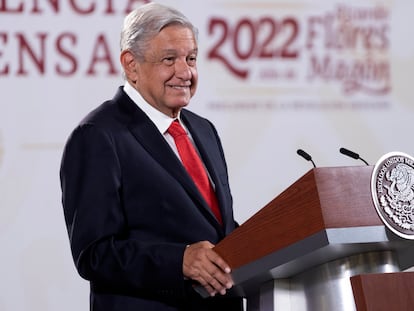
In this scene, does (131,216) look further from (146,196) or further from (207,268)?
(207,268)

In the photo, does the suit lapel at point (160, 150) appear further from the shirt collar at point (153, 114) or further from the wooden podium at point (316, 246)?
the wooden podium at point (316, 246)

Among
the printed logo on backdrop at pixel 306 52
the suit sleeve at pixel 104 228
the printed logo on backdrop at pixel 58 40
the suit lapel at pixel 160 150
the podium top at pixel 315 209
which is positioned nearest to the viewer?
the podium top at pixel 315 209

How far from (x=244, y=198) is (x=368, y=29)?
75cm

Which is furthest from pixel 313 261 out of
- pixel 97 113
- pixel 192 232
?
pixel 97 113

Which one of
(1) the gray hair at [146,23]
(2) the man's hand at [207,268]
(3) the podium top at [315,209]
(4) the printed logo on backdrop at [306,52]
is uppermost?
(4) the printed logo on backdrop at [306,52]

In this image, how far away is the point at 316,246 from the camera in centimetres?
175

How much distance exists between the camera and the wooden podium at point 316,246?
1.75 m

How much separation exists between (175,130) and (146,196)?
24 centimetres

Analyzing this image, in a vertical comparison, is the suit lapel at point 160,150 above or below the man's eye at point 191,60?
below

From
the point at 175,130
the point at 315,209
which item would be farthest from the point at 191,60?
the point at 315,209

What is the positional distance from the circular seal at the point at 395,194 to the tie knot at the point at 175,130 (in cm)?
65

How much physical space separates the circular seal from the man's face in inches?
24.3

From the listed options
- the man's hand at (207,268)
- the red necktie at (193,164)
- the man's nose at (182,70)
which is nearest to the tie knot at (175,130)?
the red necktie at (193,164)

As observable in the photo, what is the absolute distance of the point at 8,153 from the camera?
3.30m
